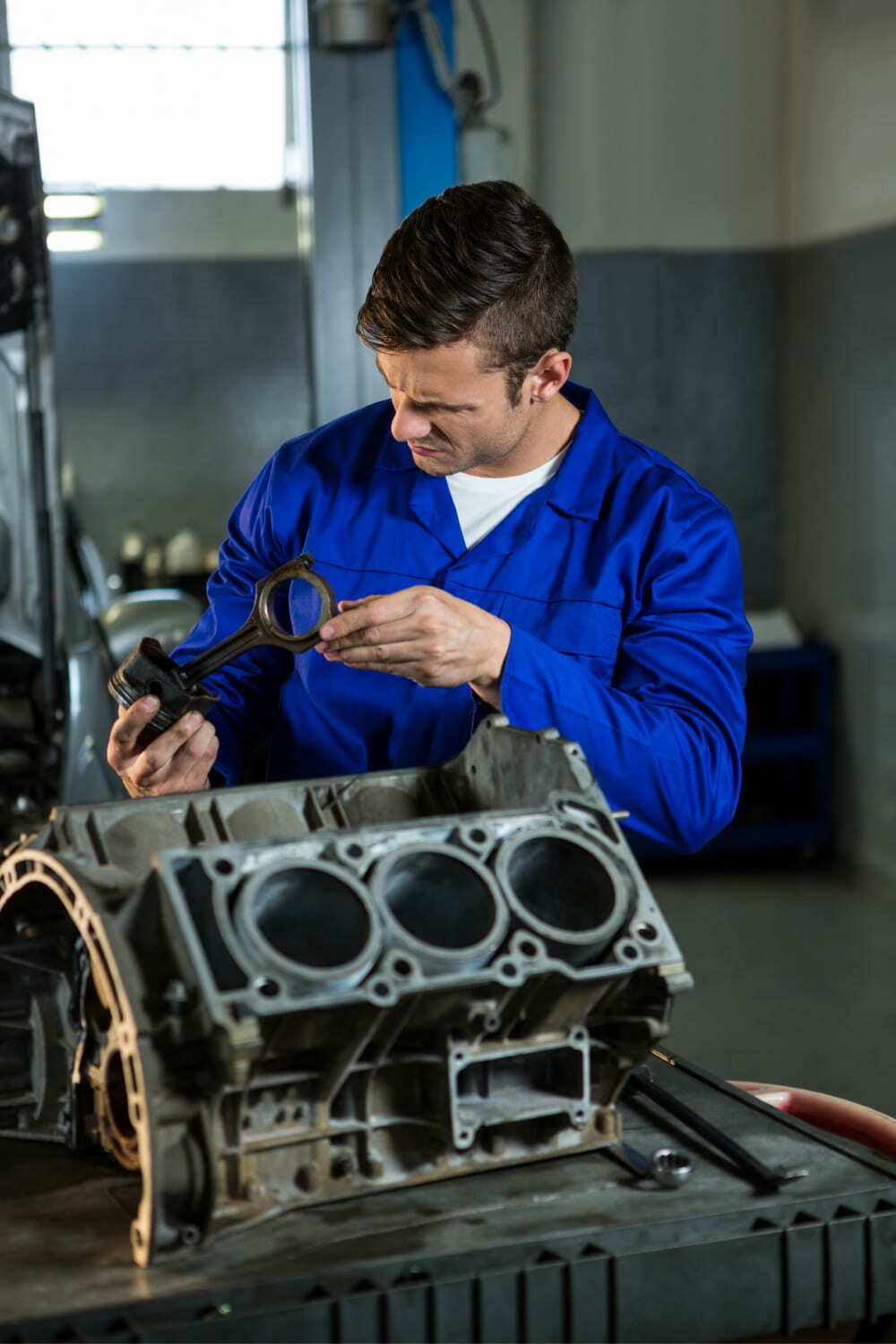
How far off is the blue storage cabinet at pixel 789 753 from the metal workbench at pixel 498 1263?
11.6 feet

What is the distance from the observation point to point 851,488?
4.64 metres

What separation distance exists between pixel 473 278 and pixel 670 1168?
84cm

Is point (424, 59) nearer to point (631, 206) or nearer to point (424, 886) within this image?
point (631, 206)

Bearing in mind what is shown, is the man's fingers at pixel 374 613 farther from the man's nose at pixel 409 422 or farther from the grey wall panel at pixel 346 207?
the grey wall panel at pixel 346 207

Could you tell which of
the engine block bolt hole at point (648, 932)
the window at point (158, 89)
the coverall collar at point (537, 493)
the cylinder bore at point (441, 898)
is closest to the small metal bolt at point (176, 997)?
the cylinder bore at point (441, 898)

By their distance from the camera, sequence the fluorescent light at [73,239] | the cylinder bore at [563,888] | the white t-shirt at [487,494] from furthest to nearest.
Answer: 1. the fluorescent light at [73,239]
2. the white t-shirt at [487,494]
3. the cylinder bore at [563,888]

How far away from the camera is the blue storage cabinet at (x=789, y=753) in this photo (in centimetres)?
471

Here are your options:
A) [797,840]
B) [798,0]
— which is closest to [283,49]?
[798,0]

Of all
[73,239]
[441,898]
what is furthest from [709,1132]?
[73,239]

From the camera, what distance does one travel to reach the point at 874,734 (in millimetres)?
4590

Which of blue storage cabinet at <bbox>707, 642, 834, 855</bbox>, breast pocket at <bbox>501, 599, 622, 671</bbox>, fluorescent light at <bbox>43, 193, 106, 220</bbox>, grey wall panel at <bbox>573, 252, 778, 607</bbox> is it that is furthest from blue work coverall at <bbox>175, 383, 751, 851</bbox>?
fluorescent light at <bbox>43, 193, 106, 220</bbox>

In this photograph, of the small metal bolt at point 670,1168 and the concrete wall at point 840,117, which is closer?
the small metal bolt at point 670,1168

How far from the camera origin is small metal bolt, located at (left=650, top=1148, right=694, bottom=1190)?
1173 mm

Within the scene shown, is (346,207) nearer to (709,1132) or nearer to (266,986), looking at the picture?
(709,1132)
